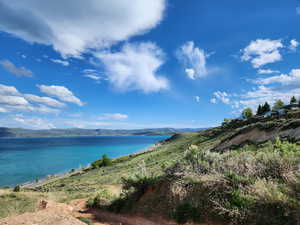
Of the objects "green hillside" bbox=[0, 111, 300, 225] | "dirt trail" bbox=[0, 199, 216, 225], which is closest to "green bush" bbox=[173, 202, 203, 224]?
"green hillside" bbox=[0, 111, 300, 225]

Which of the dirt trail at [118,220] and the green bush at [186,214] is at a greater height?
the green bush at [186,214]

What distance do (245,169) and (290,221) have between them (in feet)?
7.08

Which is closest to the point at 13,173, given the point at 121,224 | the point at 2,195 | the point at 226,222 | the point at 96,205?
the point at 2,195

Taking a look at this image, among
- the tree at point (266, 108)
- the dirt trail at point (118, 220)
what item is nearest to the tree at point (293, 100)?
the tree at point (266, 108)

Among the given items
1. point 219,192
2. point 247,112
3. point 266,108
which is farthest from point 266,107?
point 219,192

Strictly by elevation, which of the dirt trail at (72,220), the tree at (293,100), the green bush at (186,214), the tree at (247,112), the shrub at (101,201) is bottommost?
the shrub at (101,201)

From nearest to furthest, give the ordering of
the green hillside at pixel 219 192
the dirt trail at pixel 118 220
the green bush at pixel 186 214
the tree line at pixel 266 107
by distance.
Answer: the green hillside at pixel 219 192 → the green bush at pixel 186 214 → the dirt trail at pixel 118 220 → the tree line at pixel 266 107

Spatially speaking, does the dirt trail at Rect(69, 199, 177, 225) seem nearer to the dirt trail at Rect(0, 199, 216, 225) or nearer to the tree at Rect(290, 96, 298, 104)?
the dirt trail at Rect(0, 199, 216, 225)

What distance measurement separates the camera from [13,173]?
44.2 meters

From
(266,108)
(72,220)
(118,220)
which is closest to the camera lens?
(72,220)

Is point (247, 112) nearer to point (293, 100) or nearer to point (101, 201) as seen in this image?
point (293, 100)

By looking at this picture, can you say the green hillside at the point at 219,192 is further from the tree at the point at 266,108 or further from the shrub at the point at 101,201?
the tree at the point at 266,108

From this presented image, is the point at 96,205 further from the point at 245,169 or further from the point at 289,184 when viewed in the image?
the point at 289,184

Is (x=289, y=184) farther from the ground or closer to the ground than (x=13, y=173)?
farther from the ground
